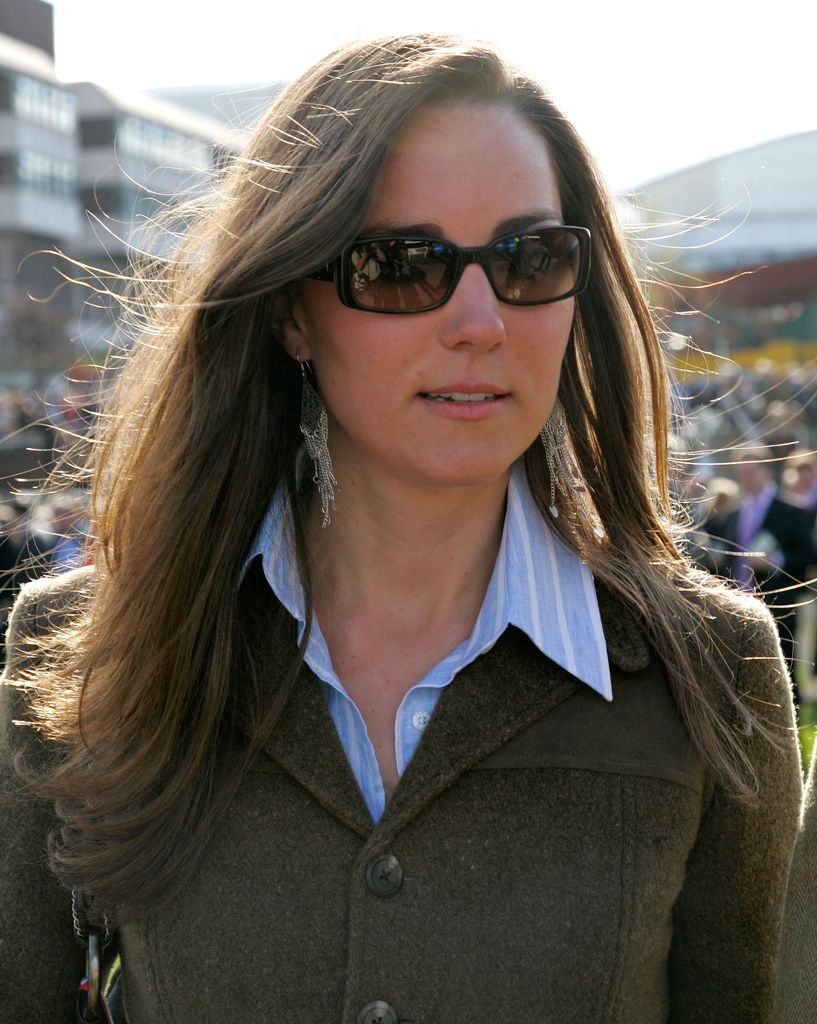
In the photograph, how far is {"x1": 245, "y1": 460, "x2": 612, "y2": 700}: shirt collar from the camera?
2.05 m

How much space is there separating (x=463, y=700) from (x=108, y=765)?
55cm

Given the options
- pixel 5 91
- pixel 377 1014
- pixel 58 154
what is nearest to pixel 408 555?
pixel 377 1014

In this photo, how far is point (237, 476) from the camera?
2191mm

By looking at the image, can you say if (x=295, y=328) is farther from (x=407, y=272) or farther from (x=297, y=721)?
(x=297, y=721)

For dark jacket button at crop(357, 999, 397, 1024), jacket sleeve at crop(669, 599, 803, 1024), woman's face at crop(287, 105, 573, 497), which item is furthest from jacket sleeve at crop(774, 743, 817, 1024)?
woman's face at crop(287, 105, 573, 497)

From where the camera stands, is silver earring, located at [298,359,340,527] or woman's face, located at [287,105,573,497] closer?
woman's face, located at [287,105,573,497]

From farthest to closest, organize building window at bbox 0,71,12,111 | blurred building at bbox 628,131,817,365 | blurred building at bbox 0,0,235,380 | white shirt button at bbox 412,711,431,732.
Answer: building window at bbox 0,71,12,111, blurred building at bbox 0,0,235,380, blurred building at bbox 628,131,817,365, white shirt button at bbox 412,711,431,732

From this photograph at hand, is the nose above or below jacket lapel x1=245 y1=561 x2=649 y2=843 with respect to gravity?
above

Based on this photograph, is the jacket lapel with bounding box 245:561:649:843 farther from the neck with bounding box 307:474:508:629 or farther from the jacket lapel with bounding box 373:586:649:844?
the neck with bounding box 307:474:508:629

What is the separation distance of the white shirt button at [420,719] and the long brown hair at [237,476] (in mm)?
206

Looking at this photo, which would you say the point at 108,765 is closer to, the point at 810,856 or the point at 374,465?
the point at 374,465

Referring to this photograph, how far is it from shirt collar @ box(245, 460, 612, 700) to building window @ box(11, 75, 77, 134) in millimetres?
62666

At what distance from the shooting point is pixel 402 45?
6.82 feet

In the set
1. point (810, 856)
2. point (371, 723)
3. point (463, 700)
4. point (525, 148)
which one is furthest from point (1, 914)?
point (525, 148)
